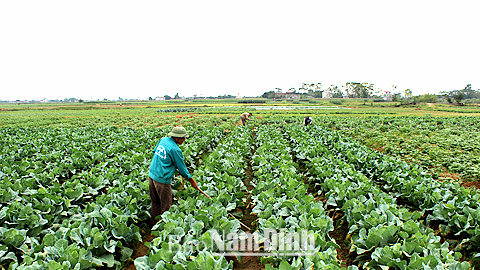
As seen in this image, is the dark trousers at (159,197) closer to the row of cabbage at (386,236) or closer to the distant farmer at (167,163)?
the distant farmer at (167,163)

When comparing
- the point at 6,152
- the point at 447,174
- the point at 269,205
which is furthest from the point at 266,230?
the point at 6,152

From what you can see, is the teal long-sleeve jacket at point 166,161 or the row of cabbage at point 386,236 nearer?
the row of cabbage at point 386,236

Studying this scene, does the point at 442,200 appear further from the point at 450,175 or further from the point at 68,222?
the point at 68,222

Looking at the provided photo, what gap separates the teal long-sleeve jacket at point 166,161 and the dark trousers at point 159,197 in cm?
15

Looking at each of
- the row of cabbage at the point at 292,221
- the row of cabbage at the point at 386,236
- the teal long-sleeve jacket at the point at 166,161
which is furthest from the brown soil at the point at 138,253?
the row of cabbage at the point at 386,236

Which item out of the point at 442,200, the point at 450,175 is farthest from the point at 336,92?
the point at 442,200

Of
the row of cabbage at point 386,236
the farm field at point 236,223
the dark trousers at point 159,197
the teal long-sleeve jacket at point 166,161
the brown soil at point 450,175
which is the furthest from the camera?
the brown soil at point 450,175

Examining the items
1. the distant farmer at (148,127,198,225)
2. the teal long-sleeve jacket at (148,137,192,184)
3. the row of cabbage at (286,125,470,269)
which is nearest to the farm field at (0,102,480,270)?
the row of cabbage at (286,125,470,269)

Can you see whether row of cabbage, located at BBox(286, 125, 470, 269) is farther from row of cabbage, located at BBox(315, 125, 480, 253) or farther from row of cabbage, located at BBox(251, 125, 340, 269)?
row of cabbage, located at BBox(251, 125, 340, 269)

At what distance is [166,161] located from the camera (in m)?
4.51

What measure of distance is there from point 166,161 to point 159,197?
2.83ft

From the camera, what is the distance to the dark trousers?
15.1ft

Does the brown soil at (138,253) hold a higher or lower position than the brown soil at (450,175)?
lower

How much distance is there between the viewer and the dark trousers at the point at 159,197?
4609 mm
